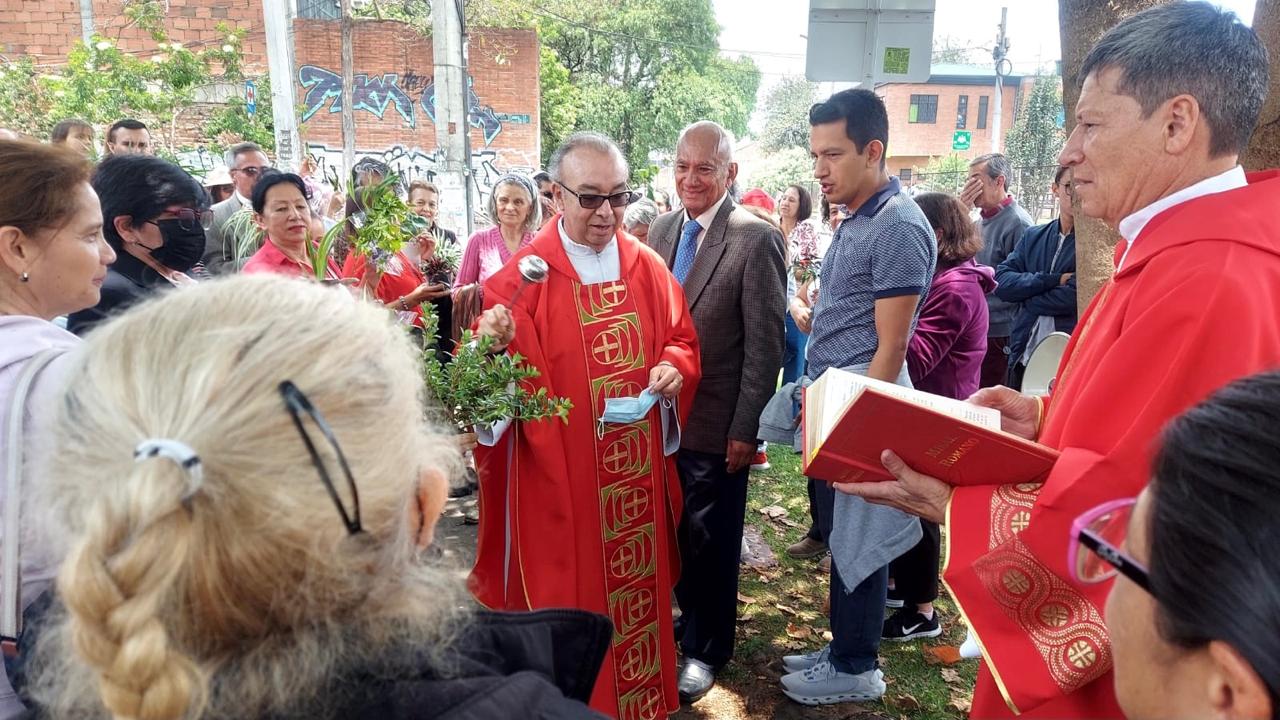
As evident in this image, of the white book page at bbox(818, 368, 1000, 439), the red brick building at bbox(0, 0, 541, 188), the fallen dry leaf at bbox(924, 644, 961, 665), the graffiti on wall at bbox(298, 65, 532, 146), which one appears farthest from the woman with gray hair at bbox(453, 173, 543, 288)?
the graffiti on wall at bbox(298, 65, 532, 146)

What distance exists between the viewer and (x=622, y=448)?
310 cm

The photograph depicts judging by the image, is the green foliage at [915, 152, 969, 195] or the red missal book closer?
the red missal book

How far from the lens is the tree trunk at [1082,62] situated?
3.22 meters

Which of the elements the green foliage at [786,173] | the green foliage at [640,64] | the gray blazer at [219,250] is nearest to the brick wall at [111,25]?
the green foliage at [640,64]

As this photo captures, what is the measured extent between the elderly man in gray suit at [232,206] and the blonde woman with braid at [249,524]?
428 cm

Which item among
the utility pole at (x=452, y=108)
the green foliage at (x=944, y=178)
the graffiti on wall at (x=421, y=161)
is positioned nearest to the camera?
the utility pole at (x=452, y=108)

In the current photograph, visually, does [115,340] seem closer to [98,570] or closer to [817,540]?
[98,570]

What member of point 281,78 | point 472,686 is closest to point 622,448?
point 472,686

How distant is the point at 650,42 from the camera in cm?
3067

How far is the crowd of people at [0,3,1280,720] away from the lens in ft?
2.71

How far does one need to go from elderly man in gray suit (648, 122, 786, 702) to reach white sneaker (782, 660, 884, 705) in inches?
15.0

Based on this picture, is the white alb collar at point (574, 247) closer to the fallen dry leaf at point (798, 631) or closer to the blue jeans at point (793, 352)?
the fallen dry leaf at point (798, 631)

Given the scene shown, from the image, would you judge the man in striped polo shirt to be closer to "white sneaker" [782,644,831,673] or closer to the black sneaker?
"white sneaker" [782,644,831,673]

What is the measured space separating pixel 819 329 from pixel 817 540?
A: 222 cm
